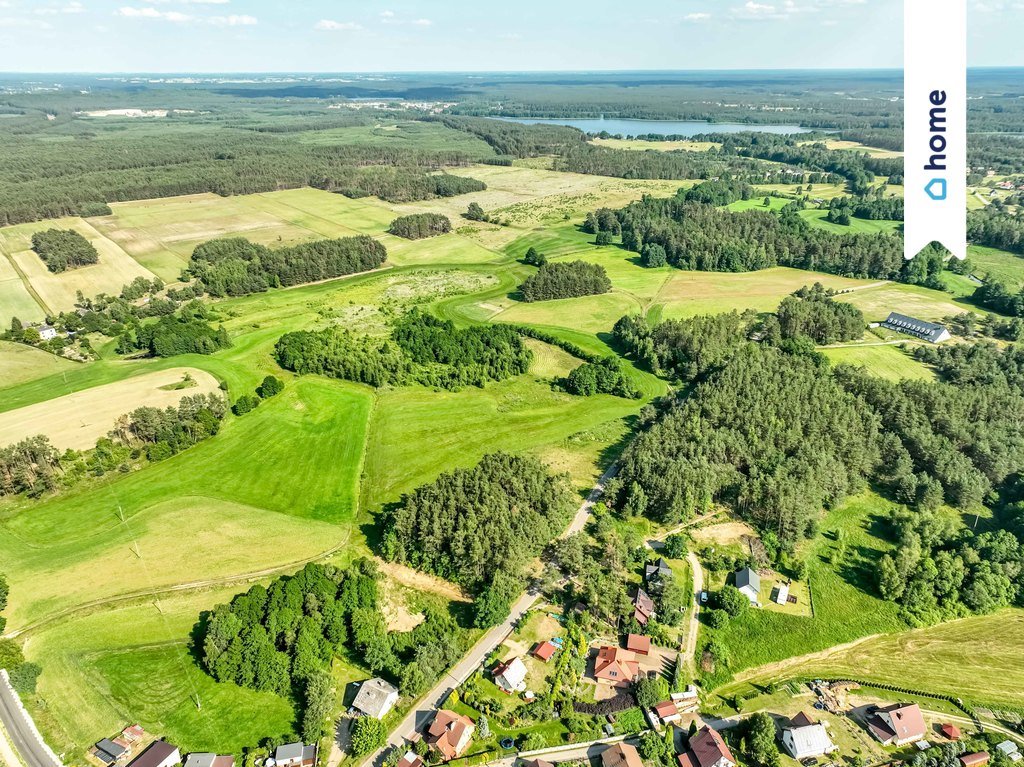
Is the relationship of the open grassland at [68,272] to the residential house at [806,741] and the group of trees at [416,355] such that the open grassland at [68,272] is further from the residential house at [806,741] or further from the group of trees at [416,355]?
the residential house at [806,741]

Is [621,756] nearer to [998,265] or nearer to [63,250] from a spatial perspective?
[998,265]

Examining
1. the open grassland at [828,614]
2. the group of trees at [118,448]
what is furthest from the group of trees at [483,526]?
the group of trees at [118,448]

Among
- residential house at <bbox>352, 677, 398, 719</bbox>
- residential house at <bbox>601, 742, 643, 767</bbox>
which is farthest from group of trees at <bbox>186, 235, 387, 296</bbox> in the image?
residential house at <bbox>601, 742, 643, 767</bbox>

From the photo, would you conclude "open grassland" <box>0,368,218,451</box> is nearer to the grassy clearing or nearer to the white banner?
the grassy clearing

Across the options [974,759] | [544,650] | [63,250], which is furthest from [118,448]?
[63,250]

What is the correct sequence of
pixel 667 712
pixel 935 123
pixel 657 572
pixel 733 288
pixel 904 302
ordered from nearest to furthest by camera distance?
1. pixel 935 123
2. pixel 667 712
3. pixel 657 572
4. pixel 904 302
5. pixel 733 288
